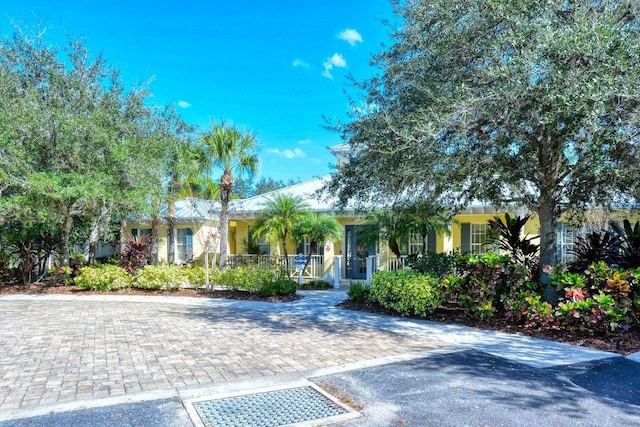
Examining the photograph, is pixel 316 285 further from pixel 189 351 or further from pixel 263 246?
pixel 189 351

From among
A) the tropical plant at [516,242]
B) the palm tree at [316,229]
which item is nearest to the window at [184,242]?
the palm tree at [316,229]

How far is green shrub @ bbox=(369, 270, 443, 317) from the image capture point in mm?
8945

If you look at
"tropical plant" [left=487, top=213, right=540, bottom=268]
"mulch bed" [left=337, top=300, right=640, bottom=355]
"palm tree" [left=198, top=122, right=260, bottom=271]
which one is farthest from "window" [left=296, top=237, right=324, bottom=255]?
"tropical plant" [left=487, top=213, right=540, bottom=268]

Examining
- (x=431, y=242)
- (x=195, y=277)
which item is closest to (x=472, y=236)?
(x=431, y=242)

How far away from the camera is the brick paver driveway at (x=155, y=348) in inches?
191

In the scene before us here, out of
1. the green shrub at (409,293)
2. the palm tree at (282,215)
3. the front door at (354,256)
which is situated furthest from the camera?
the front door at (354,256)

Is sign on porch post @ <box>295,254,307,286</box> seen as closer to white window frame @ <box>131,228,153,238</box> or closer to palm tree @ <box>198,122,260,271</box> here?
palm tree @ <box>198,122,260,271</box>

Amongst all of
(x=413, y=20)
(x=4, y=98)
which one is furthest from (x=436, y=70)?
(x=4, y=98)

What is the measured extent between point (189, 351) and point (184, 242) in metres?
13.6

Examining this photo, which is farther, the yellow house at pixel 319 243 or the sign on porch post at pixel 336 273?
the yellow house at pixel 319 243

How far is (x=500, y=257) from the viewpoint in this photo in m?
8.55

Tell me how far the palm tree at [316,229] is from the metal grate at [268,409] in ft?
32.9

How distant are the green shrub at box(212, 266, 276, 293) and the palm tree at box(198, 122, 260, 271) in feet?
4.78

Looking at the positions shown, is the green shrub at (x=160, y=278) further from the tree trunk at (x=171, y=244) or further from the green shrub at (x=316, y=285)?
the tree trunk at (x=171, y=244)
